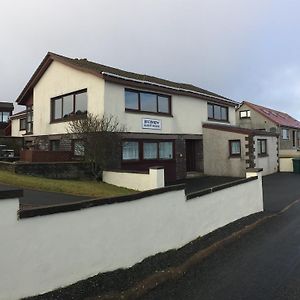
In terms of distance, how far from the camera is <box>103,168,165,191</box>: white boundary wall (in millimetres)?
14859

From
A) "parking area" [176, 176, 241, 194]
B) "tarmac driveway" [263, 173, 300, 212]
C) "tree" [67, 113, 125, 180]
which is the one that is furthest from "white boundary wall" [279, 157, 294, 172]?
"tree" [67, 113, 125, 180]

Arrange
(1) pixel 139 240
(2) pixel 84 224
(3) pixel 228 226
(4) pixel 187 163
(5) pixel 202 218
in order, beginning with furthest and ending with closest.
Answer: (4) pixel 187 163 → (3) pixel 228 226 → (5) pixel 202 218 → (1) pixel 139 240 → (2) pixel 84 224

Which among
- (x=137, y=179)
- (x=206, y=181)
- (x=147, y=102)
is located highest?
(x=147, y=102)

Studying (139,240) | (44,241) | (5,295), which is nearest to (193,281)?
(139,240)

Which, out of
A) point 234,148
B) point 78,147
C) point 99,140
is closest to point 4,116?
point 78,147

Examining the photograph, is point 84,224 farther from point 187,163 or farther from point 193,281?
point 187,163

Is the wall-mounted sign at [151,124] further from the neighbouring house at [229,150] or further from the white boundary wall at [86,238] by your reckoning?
the white boundary wall at [86,238]

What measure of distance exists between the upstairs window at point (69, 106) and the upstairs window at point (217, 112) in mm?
9602

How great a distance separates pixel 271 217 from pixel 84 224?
787 centimetres

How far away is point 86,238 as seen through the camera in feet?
18.1

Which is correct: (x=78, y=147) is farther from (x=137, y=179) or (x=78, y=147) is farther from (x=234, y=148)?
(x=234, y=148)

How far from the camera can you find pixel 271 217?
11.7m

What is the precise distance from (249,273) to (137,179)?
9.48 m

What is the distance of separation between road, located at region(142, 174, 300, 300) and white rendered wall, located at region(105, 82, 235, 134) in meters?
10.4
